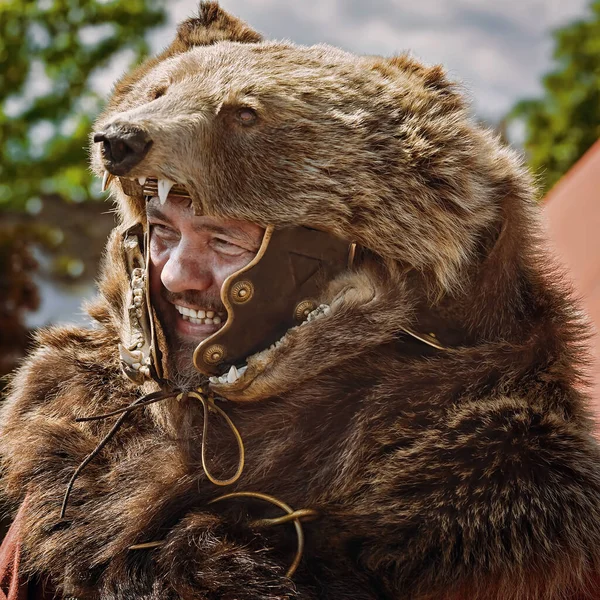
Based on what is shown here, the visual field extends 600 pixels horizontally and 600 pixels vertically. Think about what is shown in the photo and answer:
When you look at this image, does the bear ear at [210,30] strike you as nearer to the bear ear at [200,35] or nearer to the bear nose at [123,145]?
the bear ear at [200,35]

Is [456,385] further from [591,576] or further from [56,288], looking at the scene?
[56,288]

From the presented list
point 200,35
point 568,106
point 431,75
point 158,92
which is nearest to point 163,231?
point 158,92

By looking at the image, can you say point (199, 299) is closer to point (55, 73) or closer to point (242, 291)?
point (242, 291)

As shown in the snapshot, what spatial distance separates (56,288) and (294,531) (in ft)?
26.0

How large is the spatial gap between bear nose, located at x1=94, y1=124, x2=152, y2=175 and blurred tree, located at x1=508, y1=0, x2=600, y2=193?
5.36 m

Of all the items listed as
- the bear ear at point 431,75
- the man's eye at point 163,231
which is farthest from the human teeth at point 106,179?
the bear ear at point 431,75

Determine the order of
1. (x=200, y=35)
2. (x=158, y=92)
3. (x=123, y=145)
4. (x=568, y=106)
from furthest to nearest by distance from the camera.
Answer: (x=568, y=106)
(x=200, y=35)
(x=158, y=92)
(x=123, y=145)

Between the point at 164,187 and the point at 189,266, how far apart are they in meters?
0.18

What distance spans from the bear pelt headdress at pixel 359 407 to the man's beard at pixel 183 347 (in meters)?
0.06

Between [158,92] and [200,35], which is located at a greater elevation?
[200,35]

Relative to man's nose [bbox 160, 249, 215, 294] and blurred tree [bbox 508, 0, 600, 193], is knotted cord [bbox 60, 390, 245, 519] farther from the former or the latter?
blurred tree [bbox 508, 0, 600, 193]

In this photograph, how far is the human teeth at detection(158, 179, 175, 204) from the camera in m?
1.63

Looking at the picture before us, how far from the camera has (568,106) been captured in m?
6.59

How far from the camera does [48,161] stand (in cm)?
905
